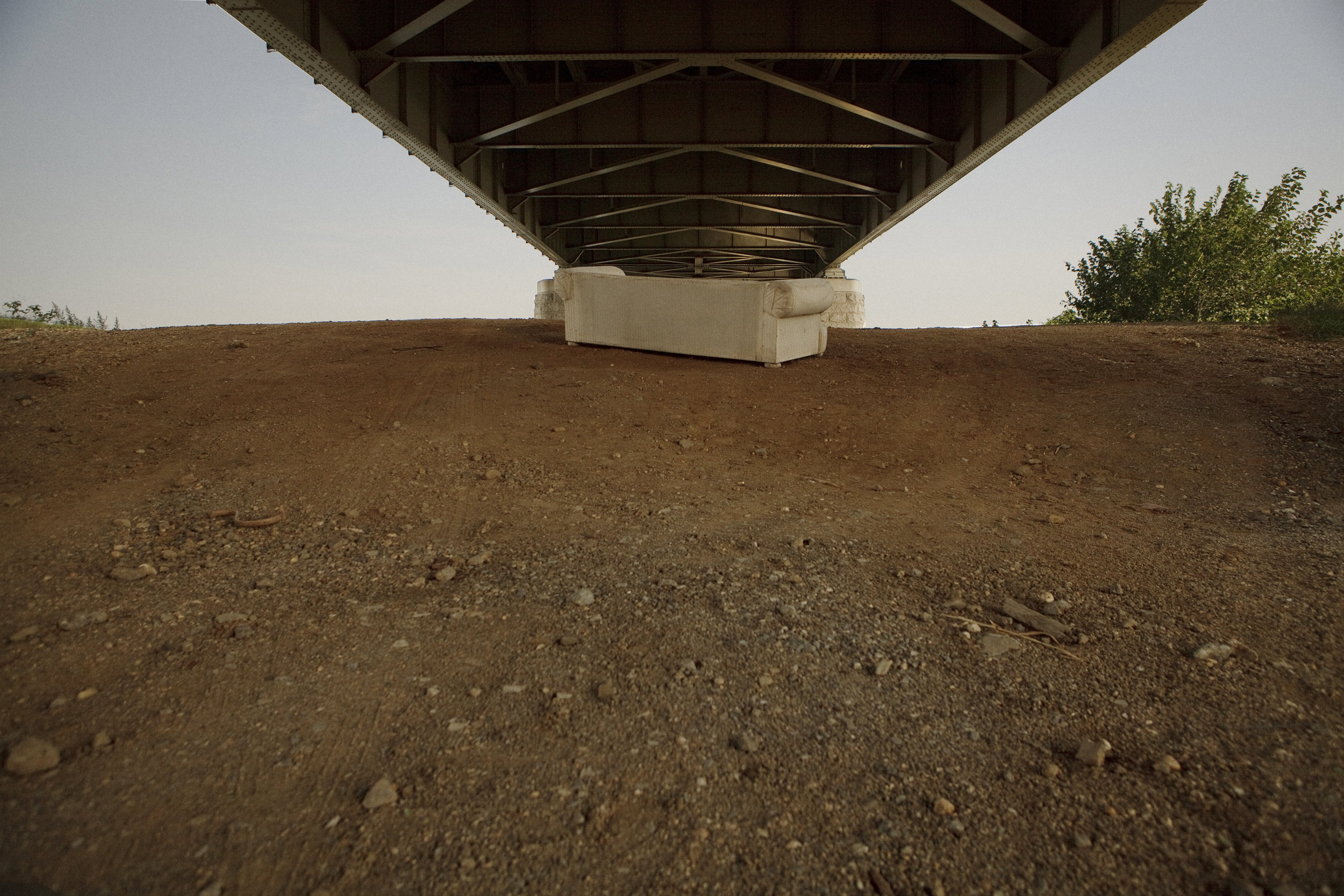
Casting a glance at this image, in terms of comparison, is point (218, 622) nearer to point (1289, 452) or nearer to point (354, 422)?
point (354, 422)

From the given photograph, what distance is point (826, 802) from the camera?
2.02 meters

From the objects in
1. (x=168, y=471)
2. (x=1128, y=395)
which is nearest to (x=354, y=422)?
(x=168, y=471)

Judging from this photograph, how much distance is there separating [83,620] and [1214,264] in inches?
1077

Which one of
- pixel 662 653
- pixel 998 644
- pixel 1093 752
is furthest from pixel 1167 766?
pixel 662 653

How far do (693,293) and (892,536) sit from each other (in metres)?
4.97

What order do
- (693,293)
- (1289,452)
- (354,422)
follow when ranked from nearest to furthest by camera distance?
(1289,452) → (354,422) → (693,293)

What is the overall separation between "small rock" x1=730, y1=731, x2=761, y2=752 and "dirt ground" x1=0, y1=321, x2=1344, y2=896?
0.02 metres

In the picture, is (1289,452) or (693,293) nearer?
(1289,452)

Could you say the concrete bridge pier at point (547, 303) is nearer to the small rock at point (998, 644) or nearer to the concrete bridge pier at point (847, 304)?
the concrete bridge pier at point (847, 304)

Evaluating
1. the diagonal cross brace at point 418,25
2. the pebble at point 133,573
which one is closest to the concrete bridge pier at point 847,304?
the diagonal cross brace at point 418,25

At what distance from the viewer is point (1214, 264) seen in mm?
22000

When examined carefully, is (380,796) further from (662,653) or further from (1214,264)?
(1214,264)

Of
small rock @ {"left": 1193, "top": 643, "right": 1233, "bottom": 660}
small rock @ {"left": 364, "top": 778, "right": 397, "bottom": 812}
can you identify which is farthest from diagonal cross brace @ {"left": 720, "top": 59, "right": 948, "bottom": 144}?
small rock @ {"left": 364, "top": 778, "right": 397, "bottom": 812}

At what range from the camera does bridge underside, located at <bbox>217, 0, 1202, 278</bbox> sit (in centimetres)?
883
